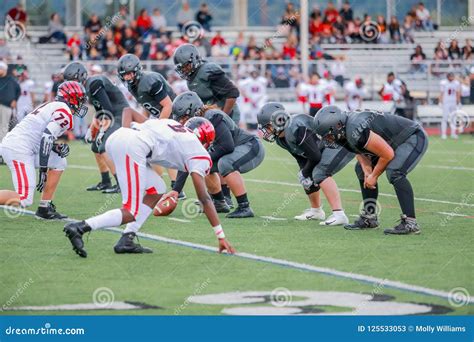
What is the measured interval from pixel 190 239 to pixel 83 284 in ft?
7.12

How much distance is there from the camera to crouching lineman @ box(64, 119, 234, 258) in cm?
790

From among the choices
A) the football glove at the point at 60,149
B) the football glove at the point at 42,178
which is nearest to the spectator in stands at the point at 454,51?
the football glove at the point at 42,178

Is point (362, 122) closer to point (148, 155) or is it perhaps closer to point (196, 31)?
point (148, 155)

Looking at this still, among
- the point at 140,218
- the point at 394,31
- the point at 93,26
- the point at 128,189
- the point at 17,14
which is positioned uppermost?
the point at 17,14

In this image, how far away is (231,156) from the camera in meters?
10.7

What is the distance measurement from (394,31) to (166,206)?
23185 millimetres

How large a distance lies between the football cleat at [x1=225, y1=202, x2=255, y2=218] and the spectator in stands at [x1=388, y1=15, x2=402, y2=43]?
2096cm

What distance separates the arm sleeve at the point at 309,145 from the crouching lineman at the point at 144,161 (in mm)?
1894

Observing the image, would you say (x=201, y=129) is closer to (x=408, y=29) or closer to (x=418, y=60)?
(x=418, y=60)

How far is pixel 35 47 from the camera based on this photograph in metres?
27.9

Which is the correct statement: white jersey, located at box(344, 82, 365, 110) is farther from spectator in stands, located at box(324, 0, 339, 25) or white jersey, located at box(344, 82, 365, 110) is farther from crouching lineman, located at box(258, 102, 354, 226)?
crouching lineman, located at box(258, 102, 354, 226)

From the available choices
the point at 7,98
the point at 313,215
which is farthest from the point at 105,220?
the point at 7,98

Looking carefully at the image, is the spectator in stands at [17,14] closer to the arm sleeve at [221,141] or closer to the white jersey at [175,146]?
the arm sleeve at [221,141]

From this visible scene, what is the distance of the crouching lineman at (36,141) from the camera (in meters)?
9.94
